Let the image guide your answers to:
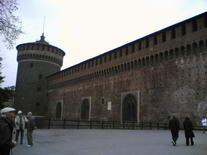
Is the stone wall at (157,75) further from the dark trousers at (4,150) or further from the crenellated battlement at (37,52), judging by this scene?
the dark trousers at (4,150)

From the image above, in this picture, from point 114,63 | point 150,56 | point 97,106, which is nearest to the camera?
point 150,56

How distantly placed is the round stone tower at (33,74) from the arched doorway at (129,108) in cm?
2217

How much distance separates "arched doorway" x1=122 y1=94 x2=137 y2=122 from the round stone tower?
22172 mm

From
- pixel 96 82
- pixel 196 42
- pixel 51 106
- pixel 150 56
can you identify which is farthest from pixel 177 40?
pixel 51 106

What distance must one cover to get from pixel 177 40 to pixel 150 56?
10.7ft

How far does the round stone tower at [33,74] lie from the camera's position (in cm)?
3997

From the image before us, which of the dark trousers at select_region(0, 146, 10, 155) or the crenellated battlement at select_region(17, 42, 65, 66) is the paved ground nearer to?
the dark trousers at select_region(0, 146, 10, 155)

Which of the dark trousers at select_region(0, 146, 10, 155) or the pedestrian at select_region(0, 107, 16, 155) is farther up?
the pedestrian at select_region(0, 107, 16, 155)

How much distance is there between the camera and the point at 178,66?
18.9 metres

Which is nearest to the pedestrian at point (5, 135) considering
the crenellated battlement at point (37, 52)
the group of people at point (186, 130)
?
the group of people at point (186, 130)

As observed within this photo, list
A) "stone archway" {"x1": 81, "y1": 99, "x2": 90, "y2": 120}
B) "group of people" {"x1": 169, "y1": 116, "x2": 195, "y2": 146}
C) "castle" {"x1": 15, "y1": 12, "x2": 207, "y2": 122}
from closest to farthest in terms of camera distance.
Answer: "group of people" {"x1": 169, "y1": 116, "x2": 195, "y2": 146} → "castle" {"x1": 15, "y1": 12, "x2": 207, "y2": 122} → "stone archway" {"x1": 81, "y1": 99, "x2": 90, "y2": 120}

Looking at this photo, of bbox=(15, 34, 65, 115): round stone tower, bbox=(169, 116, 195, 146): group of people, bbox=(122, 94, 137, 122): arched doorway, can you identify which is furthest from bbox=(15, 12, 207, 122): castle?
bbox=(169, 116, 195, 146): group of people

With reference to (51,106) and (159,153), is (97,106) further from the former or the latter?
(159,153)

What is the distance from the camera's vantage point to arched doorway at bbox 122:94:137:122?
22.5 m
